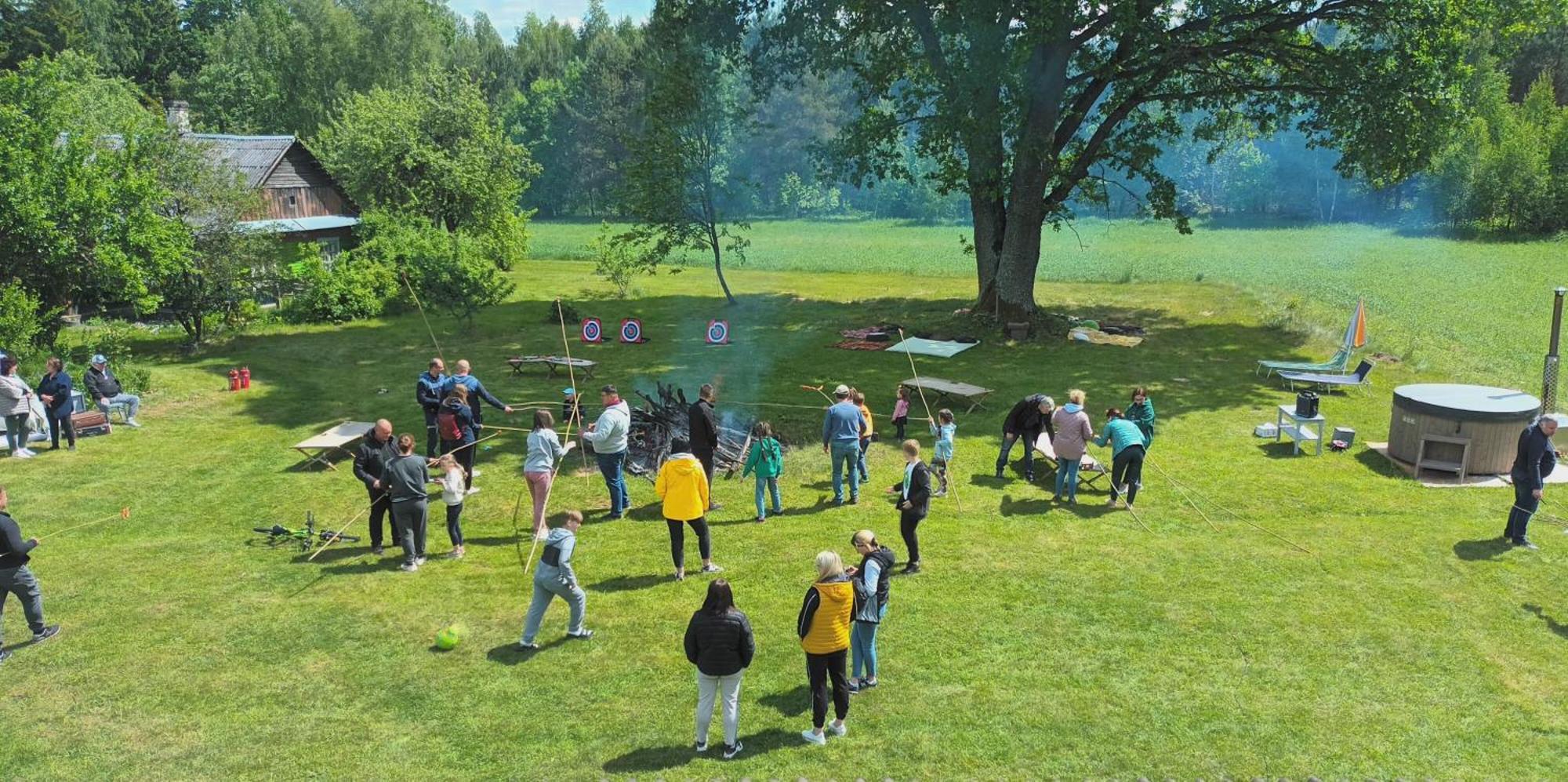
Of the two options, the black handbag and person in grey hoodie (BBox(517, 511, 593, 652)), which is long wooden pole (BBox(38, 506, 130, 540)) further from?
the black handbag

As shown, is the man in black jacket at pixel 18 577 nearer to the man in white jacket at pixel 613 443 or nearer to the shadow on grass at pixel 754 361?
the man in white jacket at pixel 613 443

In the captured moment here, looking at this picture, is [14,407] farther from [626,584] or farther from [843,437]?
[843,437]

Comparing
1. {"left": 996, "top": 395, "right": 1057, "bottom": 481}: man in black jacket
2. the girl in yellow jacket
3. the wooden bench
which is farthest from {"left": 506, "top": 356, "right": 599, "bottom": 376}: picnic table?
the wooden bench

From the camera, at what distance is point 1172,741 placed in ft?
26.2

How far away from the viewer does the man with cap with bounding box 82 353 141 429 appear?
1820 centimetres

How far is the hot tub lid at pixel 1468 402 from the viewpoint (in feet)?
46.2

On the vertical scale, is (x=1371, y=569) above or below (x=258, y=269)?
below

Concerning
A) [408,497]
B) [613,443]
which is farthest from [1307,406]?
[408,497]

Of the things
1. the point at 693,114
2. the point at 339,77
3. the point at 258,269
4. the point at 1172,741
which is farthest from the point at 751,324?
the point at 339,77

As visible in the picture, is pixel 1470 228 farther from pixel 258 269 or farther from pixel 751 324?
pixel 258 269

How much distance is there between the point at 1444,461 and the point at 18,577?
17.5 meters

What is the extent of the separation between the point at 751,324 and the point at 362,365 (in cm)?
1064

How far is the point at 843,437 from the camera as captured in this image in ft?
43.4

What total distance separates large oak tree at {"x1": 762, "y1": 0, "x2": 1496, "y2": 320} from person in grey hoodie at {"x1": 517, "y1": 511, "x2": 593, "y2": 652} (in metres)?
17.7
